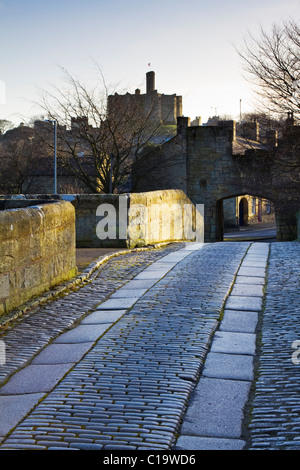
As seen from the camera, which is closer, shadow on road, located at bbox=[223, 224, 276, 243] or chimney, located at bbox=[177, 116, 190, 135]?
chimney, located at bbox=[177, 116, 190, 135]

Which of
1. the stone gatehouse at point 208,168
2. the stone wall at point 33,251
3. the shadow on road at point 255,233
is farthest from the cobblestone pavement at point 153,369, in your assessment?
the shadow on road at point 255,233

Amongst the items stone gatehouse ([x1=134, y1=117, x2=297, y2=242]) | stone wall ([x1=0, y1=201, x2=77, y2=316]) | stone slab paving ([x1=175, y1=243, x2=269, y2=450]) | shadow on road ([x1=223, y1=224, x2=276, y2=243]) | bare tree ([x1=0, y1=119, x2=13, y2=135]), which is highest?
bare tree ([x1=0, y1=119, x2=13, y2=135])

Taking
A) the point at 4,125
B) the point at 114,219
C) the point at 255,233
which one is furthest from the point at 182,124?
the point at 4,125

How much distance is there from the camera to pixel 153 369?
450 centimetres

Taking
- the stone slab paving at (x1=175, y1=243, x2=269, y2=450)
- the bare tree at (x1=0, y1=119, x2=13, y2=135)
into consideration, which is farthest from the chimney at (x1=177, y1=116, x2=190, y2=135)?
the bare tree at (x1=0, y1=119, x2=13, y2=135)

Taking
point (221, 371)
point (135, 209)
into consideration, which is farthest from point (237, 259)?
point (221, 371)

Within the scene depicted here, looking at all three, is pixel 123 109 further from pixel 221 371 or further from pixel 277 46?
pixel 221 371

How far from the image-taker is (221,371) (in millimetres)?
4508

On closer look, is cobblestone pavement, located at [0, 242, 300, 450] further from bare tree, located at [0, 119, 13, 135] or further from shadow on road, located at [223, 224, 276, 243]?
bare tree, located at [0, 119, 13, 135]

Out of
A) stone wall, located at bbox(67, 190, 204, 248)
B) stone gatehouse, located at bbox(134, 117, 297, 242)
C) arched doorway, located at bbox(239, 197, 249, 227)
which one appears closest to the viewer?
stone wall, located at bbox(67, 190, 204, 248)

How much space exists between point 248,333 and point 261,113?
44.3 feet

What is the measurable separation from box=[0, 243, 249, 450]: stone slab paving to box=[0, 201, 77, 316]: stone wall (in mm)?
790

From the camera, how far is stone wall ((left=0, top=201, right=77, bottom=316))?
241 inches

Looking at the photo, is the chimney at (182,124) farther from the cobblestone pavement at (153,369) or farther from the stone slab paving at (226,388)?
the stone slab paving at (226,388)
